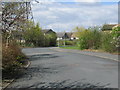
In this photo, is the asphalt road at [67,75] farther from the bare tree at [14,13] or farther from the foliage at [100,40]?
the foliage at [100,40]

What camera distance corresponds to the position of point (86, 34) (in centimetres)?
3148

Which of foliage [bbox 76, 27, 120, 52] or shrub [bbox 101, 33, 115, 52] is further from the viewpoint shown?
shrub [bbox 101, 33, 115, 52]

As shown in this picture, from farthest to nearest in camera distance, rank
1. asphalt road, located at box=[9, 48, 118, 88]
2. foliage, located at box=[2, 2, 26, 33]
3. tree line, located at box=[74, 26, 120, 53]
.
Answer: tree line, located at box=[74, 26, 120, 53], foliage, located at box=[2, 2, 26, 33], asphalt road, located at box=[9, 48, 118, 88]

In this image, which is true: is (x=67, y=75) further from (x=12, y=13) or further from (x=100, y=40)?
(x=100, y=40)

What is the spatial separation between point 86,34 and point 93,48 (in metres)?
2.64

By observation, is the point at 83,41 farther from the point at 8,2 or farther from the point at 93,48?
the point at 8,2

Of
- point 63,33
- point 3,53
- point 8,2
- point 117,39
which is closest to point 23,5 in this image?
point 8,2

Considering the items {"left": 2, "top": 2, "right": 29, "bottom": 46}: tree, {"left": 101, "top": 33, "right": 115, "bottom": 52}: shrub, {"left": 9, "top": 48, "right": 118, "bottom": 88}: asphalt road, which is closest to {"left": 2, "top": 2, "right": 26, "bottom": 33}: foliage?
{"left": 2, "top": 2, "right": 29, "bottom": 46}: tree

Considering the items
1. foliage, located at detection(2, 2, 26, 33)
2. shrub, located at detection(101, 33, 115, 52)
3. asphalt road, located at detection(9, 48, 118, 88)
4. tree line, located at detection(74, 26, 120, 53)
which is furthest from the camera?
shrub, located at detection(101, 33, 115, 52)

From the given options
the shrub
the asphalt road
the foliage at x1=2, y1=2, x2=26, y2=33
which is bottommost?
the asphalt road

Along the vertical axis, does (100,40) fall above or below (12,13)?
below

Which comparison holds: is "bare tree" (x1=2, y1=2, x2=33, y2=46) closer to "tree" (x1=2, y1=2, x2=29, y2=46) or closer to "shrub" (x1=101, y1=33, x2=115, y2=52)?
"tree" (x1=2, y1=2, x2=29, y2=46)

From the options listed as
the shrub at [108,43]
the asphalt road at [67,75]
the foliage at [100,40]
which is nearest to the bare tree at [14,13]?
the asphalt road at [67,75]

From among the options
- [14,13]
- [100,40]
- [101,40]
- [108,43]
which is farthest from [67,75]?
[100,40]
